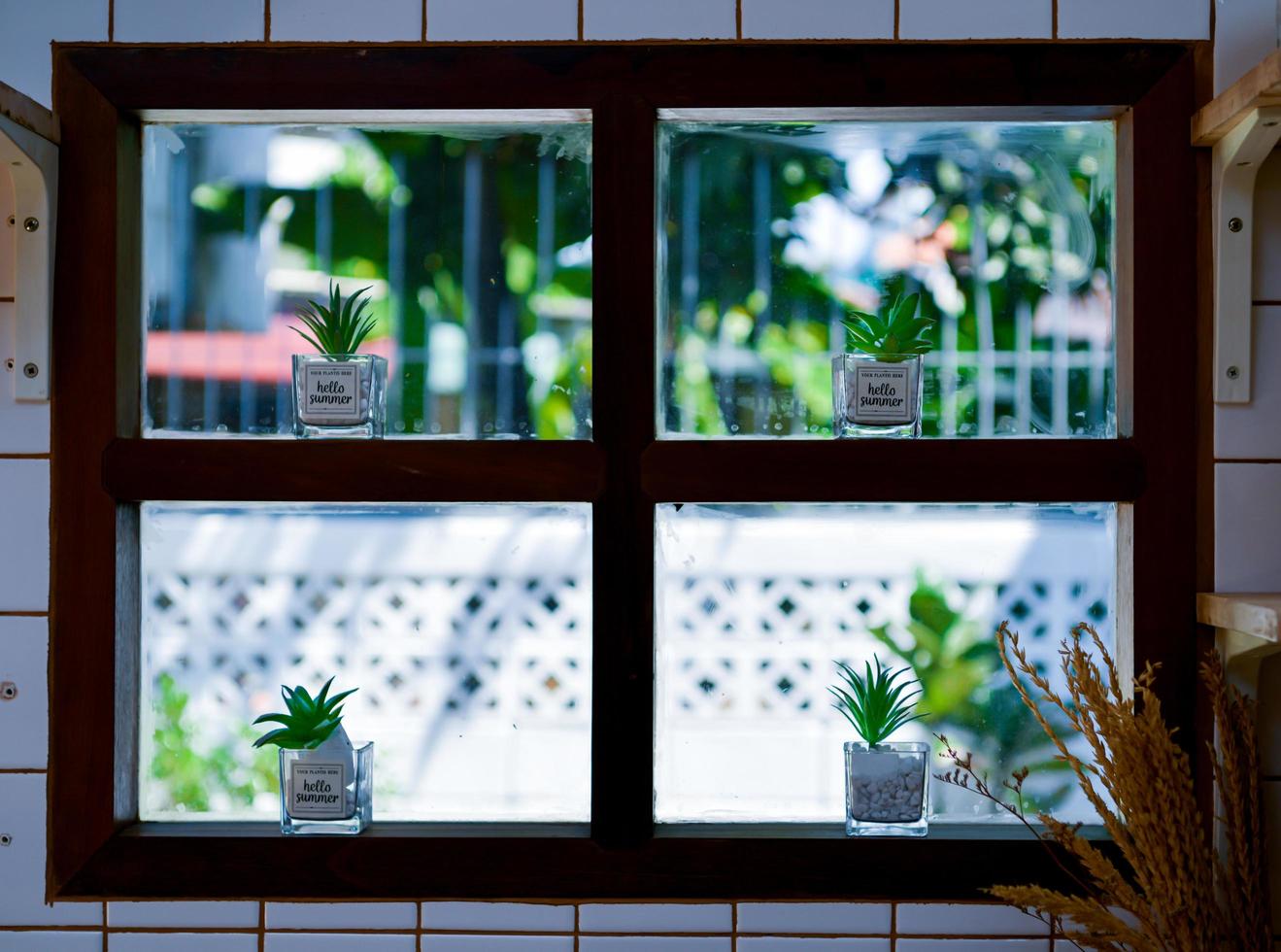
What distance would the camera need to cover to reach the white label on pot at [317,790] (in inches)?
45.6

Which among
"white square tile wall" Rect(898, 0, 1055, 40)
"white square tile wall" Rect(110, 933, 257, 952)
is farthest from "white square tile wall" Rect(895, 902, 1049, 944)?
"white square tile wall" Rect(898, 0, 1055, 40)

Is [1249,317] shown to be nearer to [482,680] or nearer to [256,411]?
[482,680]

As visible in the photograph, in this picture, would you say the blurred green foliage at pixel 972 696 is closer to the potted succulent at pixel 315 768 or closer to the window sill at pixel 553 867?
the window sill at pixel 553 867

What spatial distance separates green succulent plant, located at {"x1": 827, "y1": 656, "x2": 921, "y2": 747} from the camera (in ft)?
3.83

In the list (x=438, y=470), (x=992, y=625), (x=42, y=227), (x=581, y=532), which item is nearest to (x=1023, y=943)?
(x=992, y=625)

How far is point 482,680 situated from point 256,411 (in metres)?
0.43

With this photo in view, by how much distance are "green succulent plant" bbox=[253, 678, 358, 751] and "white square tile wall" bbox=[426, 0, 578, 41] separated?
2.51ft

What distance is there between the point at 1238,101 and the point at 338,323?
3.24 feet

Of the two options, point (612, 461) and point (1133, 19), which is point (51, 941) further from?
point (1133, 19)

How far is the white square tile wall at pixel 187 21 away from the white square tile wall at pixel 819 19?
1.87ft

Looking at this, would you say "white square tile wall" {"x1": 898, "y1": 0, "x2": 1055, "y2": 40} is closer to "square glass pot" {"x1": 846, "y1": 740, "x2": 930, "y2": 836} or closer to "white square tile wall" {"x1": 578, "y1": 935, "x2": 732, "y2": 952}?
"square glass pot" {"x1": 846, "y1": 740, "x2": 930, "y2": 836}

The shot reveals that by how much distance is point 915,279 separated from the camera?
1.24 metres

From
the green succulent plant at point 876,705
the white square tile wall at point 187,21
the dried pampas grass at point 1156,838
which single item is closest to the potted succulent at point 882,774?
the green succulent plant at point 876,705

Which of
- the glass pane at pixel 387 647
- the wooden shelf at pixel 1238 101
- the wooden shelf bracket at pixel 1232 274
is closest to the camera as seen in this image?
the wooden shelf at pixel 1238 101
